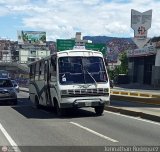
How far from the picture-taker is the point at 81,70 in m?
19.0

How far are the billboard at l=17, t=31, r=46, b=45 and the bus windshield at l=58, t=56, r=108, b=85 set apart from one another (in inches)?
4284

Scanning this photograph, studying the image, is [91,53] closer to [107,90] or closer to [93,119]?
[107,90]

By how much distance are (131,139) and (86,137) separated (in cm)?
132

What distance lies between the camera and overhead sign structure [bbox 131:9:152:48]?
64869 mm

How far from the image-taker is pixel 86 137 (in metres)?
12.8

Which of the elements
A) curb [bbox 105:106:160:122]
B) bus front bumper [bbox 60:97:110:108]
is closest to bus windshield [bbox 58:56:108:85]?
bus front bumper [bbox 60:97:110:108]

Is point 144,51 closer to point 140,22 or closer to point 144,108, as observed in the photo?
point 140,22

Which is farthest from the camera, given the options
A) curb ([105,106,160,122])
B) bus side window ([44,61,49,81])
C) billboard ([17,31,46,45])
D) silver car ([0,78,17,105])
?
billboard ([17,31,46,45])

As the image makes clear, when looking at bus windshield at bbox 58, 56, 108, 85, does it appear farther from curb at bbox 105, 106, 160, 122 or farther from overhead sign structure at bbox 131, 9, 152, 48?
overhead sign structure at bbox 131, 9, 152, 48

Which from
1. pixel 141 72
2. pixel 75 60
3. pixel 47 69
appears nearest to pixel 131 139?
pixel 75 60

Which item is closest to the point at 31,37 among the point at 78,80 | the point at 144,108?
the point at 144,108

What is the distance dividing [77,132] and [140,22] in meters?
54.0

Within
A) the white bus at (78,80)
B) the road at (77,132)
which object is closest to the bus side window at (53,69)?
the white bus at (78,80)

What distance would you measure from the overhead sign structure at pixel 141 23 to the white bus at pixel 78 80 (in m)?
46.4
